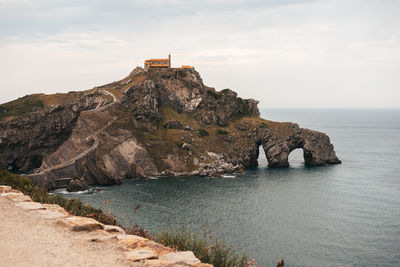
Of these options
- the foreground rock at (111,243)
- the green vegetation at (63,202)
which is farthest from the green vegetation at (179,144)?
the foreground rock at (111,243)

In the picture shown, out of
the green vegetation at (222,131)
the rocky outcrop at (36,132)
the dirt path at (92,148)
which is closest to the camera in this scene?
the dirt path at (92,148)

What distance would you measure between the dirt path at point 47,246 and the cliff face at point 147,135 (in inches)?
3637

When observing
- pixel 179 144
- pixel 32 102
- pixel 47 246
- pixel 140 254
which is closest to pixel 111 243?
pixel 140 254

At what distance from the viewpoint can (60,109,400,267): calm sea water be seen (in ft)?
202

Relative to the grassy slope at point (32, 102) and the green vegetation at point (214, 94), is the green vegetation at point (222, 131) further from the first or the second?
the grassy slope at point (32, 102)

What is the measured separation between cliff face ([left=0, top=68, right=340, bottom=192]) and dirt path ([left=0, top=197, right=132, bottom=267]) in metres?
92.4

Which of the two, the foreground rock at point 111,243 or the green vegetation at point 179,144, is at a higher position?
the foreground rock at point 111,243

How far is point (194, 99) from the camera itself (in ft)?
570

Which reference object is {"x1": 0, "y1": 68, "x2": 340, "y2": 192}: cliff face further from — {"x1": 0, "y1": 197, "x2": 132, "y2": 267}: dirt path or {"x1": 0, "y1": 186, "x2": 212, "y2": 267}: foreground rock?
{"x1": 0, "y1": 197, "x2": 132, "y2": 267}: dirt path

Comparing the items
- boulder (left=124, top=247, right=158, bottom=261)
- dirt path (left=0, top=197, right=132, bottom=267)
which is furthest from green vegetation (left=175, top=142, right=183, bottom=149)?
boulder (left=124, top=247, right=158, bottom=261)

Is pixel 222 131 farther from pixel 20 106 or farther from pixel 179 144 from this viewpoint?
pixel 20 106

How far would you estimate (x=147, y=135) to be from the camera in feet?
474

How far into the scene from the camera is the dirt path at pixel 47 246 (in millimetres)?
15812

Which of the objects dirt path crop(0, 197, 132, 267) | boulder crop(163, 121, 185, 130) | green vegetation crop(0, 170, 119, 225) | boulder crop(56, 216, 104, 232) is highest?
boulder crop(163, 121, 185, 130)
